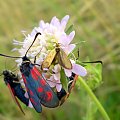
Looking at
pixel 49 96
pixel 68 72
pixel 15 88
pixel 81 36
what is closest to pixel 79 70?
pixel 68 72

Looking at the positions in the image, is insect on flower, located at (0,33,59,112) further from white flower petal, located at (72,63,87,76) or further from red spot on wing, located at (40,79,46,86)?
white flower petal, located at (72,63,87,76)

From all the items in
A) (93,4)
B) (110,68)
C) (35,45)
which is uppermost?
(93,4)

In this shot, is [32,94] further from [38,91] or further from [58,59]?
[58,59]

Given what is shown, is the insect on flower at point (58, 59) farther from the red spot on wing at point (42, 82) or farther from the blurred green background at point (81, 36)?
the blurred green background at point (81, 36)

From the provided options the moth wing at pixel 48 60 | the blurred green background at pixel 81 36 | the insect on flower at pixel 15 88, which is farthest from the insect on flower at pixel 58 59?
the blurred green background at pixel 81 36

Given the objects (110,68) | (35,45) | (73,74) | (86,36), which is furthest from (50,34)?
(86,36)

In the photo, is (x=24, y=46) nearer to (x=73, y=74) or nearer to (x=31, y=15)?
(x=73, y=74)

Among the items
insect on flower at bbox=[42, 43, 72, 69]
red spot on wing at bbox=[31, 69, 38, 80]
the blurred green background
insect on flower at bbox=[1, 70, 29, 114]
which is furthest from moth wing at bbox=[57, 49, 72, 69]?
the blurred green background
